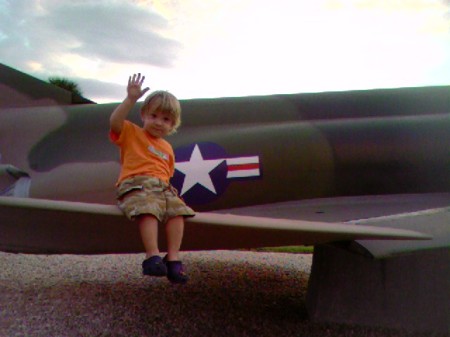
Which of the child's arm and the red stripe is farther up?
the child's arm

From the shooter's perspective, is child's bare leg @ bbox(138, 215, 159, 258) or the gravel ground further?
the gravel ground

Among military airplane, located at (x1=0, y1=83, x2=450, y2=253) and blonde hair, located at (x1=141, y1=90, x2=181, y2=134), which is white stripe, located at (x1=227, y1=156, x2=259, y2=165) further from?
blonde hair, located at (x1=141, y1=90, x2=181, y2=134)

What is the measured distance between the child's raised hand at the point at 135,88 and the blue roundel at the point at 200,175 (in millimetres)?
780

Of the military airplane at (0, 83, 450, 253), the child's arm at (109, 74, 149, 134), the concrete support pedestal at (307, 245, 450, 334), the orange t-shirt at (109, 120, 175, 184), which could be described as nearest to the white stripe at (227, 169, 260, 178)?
the military airplane at (0, 83, 450, 253)

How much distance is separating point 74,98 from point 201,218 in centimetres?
165

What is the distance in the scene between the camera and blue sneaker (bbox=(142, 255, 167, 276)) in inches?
51.6

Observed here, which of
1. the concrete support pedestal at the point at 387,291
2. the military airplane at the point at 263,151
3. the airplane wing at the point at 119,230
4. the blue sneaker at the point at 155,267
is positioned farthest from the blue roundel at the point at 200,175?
the blue sneaker at the point at 155,267

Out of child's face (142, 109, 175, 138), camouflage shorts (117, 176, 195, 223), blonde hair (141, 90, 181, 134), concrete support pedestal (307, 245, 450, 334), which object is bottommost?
concrete support pedestal (307, 245, 450, 334)

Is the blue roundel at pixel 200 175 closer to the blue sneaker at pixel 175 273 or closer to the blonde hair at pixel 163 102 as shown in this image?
the blonde hair at pixel 163 102

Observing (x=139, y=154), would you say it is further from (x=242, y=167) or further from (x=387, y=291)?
(x=387, y=291)

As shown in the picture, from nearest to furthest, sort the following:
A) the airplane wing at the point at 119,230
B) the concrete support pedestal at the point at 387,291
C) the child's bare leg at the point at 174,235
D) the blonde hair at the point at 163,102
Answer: the airplane wing at the point at 119,230, the child's bare leg at the point at 174,235, the blonde hair at the point at 163,102, the concrete support pedestal at the point at 387,291

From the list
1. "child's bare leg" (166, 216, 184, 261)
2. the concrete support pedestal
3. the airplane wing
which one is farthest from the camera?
the concrete support pedestal

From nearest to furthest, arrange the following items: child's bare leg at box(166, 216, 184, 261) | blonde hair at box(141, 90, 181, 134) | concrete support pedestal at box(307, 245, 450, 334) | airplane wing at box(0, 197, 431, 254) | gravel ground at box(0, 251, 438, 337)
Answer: airplane wing at box(0, 197, 431, 254) → child's bare leg at box(166, 216, 184, 261) → blonde hair at box(141, 90, 181, 134) → concrete support pedestal at box(307, 245, 450, 334) → gravel ground at box(0, 251, 438, 337)

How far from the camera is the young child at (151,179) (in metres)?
1.38
